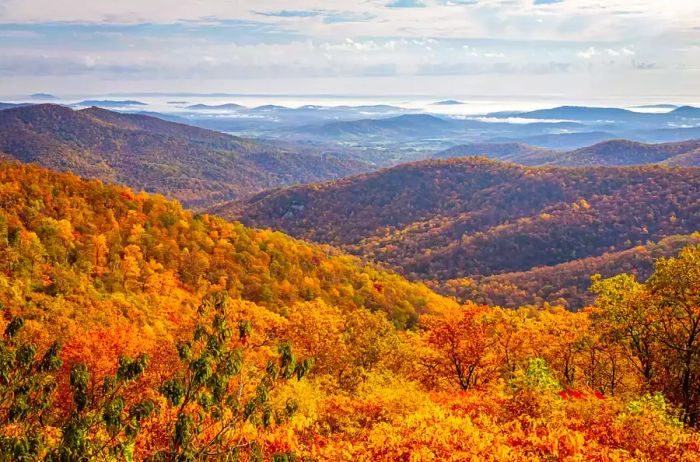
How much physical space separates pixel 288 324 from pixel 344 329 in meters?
5.85

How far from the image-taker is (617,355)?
1891 inches

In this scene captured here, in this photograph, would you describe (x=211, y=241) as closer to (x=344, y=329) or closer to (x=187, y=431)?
(x=344, y=329)

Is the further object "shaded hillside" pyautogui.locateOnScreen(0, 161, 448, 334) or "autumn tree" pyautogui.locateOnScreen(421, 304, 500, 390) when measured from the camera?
"shaded hillside" pyautogui.locateOnScreen(0, 161, 448, 334)

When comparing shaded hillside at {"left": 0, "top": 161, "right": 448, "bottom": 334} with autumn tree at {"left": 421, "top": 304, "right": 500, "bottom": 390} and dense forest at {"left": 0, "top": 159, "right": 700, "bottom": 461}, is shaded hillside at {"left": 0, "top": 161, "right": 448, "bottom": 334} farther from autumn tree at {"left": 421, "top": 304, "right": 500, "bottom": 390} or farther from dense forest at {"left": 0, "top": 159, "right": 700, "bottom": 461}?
autumn tree at {"left": 421, "top": 304, "right": 500, "bottom": 390}

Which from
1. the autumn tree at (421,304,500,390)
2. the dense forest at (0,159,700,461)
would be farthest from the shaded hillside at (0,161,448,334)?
the autumn tree at (421,304,500,390)

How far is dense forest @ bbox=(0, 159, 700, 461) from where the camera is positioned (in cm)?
1765

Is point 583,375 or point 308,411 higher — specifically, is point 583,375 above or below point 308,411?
below

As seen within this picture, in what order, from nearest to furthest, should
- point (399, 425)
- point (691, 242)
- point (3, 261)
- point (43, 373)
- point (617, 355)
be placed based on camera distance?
point (43, 373), point (399, 425), point (617, 355), point (3, 261), point (691, 242)

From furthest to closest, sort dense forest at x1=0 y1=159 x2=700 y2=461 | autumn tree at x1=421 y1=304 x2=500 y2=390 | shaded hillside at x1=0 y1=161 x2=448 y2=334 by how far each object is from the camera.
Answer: shaded hillside at x1=0 y1=161 x2=448 y2=334, autumn tree at x1=421 y1=304 x2=500 y2=390, dense forest at x1=0 y1=159 x2=700 y2=461

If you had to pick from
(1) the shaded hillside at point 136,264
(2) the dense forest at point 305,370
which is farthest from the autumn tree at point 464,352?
(1) the shaded hillside at point 136,264

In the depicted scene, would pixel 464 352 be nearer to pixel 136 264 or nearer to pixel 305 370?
pixel 305 370

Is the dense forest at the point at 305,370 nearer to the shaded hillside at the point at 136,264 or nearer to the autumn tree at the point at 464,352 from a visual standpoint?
the autumn tree at the point at 464,352

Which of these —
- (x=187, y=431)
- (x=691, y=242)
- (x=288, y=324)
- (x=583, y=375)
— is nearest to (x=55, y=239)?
(x=288, y=324)

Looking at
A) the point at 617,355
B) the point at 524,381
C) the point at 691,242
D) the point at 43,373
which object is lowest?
the point at 691,242
